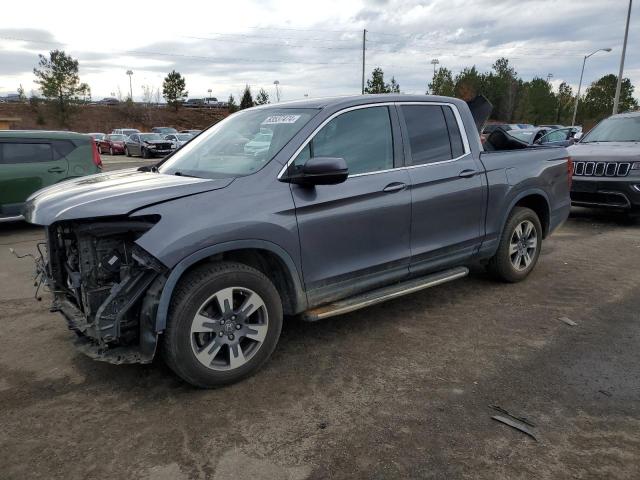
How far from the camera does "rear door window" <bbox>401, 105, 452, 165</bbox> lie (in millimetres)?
4207

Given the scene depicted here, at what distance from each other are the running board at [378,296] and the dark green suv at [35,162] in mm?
6698

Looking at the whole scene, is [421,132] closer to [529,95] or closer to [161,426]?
[161,426]

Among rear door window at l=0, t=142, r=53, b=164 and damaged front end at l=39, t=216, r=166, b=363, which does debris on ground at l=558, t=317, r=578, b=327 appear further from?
rear door window at l=0, t=142, r=53, b=164

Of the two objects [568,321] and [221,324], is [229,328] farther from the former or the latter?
[568,321]

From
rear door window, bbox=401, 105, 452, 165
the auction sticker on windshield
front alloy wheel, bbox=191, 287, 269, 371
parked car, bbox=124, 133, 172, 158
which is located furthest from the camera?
parked car, bbox=124, 133, 172, 158

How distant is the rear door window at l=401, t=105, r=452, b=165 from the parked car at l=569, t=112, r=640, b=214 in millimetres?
4986

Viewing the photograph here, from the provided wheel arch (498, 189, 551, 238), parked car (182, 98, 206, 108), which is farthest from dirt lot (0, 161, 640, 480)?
parked car (182, 98, 206, 108)

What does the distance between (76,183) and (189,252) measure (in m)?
1.40

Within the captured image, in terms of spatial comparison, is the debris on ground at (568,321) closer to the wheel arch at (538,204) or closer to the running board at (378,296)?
the running board at (378,296)

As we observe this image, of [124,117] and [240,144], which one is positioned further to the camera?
[124,117]

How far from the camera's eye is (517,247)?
17.1ft

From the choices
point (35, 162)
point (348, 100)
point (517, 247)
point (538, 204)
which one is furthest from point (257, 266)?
point (35, 162)

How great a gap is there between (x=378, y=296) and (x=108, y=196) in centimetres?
203

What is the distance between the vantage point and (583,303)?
4797 mm
